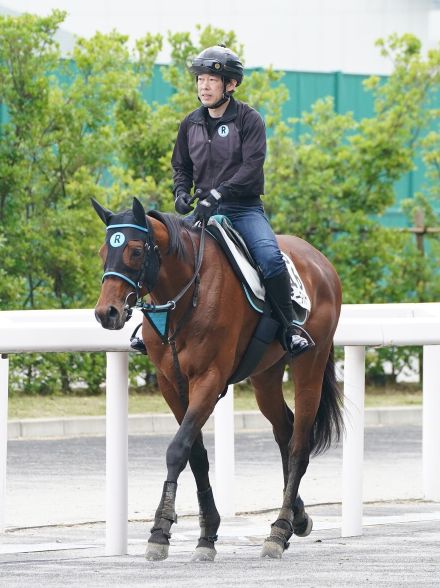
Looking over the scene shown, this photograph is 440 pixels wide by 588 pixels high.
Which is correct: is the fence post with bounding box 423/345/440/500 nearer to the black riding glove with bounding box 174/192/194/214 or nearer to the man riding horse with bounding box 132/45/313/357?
the man riding horse with bounding box 132/45/313/357

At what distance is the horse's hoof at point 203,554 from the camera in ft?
27.9

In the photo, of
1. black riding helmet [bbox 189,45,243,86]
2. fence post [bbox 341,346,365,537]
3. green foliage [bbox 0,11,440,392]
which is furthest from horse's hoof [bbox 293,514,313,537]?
green foliage [bbox 0,11,440,392]

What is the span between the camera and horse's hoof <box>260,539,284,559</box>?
340 inches

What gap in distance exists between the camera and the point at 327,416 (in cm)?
982

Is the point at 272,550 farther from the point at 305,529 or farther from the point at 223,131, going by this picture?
the point at 223,131

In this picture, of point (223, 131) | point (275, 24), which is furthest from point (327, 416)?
Result: point (275, 24)

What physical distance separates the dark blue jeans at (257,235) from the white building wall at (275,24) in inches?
1062

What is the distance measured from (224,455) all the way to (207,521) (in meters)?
1.69

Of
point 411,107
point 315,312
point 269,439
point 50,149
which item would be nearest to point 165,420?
point 269,439

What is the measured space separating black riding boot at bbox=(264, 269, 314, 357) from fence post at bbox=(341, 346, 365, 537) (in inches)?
25.0

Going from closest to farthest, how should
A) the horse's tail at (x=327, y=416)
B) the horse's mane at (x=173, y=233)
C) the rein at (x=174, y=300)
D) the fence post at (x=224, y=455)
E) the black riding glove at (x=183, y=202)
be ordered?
the rein at (x=174, y=300), the horse's mane at (x=173, y=233), the black riding glove at (x=183, y=202), the horse's tail at (x=327, y=416), the fence post at (x=224, y=455)

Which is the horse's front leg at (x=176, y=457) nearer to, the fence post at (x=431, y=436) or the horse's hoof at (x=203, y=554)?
the horse's hoof at (x=203, y=554)

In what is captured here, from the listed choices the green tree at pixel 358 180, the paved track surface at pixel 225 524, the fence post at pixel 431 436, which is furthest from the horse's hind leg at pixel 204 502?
the green tree at pixel 358 180

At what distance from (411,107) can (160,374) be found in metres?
12.7
